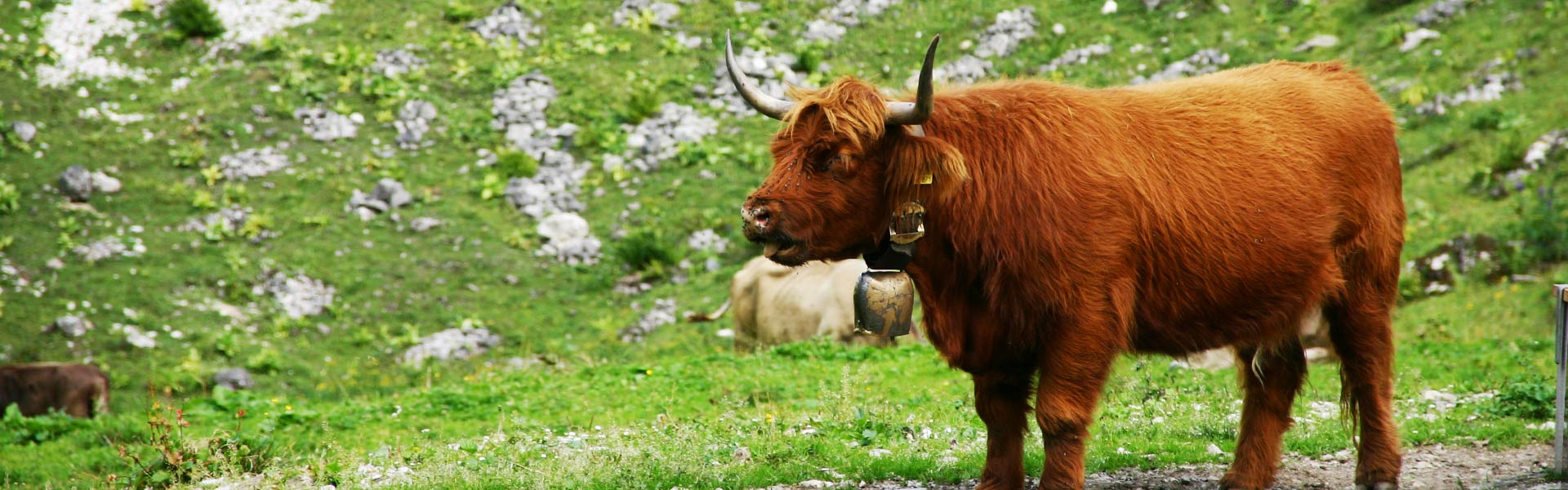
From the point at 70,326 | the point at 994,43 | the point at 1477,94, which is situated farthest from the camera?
the point at 994,43

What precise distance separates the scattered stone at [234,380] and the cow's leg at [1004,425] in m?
10.9

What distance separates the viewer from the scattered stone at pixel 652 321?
1650 cm

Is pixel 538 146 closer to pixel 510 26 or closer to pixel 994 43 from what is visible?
pixel 510 26

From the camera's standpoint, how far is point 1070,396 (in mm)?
5988

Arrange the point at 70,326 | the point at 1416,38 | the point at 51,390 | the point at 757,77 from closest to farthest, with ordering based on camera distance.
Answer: the point at 51,390 → the point at 70,326 → the point at 1416,38 → the point at 757,77

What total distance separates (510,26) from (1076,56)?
10.4 m

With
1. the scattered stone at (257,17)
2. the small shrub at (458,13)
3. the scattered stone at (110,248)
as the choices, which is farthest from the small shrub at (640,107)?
the scattered stone at (110,248)

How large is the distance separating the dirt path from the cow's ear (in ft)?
6.74

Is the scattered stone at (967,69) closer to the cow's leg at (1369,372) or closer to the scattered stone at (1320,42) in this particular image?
the scattered stone at (1320,42)

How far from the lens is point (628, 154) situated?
2075 cm

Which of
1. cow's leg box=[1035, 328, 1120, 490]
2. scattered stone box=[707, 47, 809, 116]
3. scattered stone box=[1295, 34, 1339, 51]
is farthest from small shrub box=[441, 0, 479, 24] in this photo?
cow's leg box=[1035, 328, 1120, 490]

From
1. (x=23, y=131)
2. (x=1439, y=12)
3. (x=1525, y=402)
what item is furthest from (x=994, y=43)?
(x=23, y=131)

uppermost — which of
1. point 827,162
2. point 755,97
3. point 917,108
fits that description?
point 917,108

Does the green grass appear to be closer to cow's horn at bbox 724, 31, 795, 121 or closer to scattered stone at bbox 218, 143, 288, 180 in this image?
scattered stone at bbox 218, 143, 288, 180
